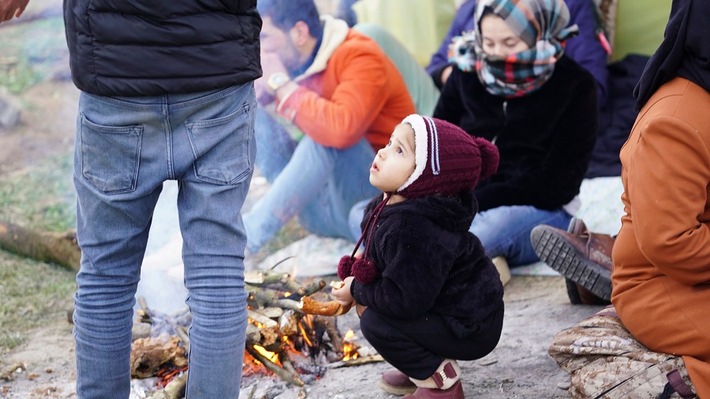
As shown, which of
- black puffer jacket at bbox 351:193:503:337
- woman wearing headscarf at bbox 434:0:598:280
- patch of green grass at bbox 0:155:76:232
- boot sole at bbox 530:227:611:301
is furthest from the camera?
patch of green grass at bbox 0:155:76:232

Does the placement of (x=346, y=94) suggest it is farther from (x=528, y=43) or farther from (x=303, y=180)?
(x=528, y=43)

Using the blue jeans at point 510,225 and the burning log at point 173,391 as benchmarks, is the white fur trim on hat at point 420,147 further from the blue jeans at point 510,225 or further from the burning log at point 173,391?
the blue jeans at point 510,225

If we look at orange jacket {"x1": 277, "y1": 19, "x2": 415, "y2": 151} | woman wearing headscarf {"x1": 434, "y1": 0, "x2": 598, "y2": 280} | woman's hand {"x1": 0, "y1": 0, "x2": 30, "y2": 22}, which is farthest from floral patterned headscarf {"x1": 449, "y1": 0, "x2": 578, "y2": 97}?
woman's hand {"x1": 0, "y1": 0, "x2": 30, "y2": 22}

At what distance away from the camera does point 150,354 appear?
132 inches

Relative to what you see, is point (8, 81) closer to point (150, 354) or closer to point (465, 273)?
point (150, 354)

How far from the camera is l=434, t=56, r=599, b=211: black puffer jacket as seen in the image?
432 centimetres

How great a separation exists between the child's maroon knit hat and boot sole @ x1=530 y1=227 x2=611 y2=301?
91 centimetres

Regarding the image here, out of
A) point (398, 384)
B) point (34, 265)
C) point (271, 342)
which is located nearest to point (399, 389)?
point (398, 384)

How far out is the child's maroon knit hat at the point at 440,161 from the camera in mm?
2844

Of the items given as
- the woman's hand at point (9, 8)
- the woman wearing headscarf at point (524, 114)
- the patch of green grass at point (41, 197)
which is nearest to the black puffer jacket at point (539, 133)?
the woman wearing headscarf at point (524, 114)

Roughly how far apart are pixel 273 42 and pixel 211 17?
2.37 meters

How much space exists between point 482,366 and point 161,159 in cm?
148

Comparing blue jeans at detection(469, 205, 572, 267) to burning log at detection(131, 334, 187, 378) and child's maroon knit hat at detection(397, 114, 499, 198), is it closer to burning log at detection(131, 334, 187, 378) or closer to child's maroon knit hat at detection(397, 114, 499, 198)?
child's maroon knit hat at detection(397, 114, 499, 198)

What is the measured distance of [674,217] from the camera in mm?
2523
